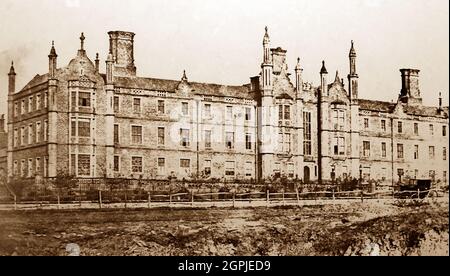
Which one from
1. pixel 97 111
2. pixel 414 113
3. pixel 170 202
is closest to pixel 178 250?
pixel 170 202

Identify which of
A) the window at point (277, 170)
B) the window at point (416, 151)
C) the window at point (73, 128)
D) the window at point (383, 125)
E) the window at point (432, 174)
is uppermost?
the window at point (383, 125)

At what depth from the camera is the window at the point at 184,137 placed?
34.1 ft

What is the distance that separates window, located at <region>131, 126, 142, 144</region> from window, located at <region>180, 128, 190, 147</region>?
61 cm

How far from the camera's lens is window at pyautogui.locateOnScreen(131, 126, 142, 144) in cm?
1050

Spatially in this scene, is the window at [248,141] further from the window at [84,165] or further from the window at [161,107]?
the window at [84,165]

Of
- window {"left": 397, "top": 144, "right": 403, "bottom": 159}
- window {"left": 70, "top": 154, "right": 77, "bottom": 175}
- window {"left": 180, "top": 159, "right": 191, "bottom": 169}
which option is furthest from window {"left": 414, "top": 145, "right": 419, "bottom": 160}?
window {"left": 70, "top": 154, "right": 77, "bottom": 175}

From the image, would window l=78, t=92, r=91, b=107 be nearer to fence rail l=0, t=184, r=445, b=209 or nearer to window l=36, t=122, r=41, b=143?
window l=36, t=122, r=41, b=143

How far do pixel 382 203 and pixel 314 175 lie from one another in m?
1.17

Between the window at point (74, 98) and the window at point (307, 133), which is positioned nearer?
the window at point (74, 98)

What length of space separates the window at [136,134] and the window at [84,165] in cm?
81

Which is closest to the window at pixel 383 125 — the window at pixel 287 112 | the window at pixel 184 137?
the window at pixel 287 112

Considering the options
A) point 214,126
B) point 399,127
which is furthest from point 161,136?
point 399,127

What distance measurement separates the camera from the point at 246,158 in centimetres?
1068
